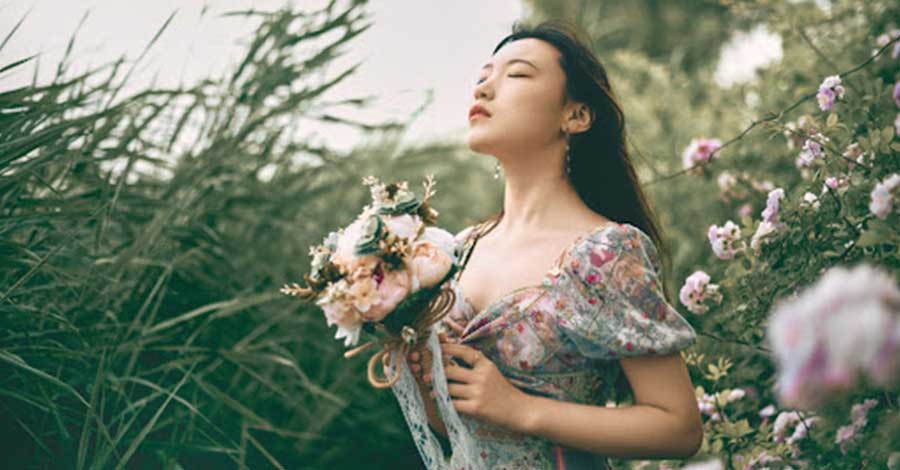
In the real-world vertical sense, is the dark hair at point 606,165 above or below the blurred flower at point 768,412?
above

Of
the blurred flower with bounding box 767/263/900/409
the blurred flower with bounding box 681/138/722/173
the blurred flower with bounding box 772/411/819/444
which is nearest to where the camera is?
the blurred flower with bounding box 767/263/900/409

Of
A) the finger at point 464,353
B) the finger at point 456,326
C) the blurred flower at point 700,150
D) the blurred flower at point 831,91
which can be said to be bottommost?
the finger at point 464,353

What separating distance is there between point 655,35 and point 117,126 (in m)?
8.23

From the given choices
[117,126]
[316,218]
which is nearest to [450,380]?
[117,126]

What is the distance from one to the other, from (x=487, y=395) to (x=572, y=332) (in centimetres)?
20

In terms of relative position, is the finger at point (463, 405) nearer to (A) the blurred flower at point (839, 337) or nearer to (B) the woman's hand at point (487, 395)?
(B) the woman's hand at point (487, 395)

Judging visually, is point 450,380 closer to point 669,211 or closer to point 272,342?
point 272,342

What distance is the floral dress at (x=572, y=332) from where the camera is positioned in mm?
1548

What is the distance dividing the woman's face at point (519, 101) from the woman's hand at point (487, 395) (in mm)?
479

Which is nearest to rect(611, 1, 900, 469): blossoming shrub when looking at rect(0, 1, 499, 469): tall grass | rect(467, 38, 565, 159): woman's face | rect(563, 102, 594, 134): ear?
rect(563, 102, 594, 134): ear

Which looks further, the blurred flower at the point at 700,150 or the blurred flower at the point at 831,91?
the blurred flower at the point at 700,150

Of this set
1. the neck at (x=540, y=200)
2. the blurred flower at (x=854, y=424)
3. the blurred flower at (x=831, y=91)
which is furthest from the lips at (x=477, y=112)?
the blurred flower at (x=854, y=424)

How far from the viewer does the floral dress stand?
155cm

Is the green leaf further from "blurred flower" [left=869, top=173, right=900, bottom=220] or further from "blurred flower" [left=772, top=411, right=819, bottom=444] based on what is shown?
"blurred flower" [left=772, top=411, right=819, bottom=444]
